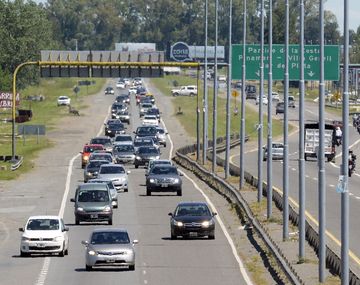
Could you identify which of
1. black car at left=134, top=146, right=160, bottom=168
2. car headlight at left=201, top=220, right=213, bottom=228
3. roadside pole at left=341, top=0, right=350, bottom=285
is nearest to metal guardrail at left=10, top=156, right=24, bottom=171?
black car at left=134, top=146, right=160, bottom=168

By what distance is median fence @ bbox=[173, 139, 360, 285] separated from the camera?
38000 millimetres

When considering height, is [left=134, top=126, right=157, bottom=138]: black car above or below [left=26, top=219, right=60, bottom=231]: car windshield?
below

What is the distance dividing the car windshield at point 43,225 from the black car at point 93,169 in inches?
1223

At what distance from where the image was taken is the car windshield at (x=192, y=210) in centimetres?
5225

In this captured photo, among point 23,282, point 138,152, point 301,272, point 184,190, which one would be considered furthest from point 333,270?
point 138,152

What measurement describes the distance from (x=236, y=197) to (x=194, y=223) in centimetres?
1250

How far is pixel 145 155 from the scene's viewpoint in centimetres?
9556

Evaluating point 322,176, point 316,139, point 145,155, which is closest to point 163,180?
point 145,155

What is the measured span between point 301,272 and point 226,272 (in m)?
3.82

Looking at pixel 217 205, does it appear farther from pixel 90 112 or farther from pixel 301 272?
pixel 90 112

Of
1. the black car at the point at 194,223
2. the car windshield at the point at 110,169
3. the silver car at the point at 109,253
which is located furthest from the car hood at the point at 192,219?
the car windshield at the point at 110,169

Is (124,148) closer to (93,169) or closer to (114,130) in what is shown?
(93,169)

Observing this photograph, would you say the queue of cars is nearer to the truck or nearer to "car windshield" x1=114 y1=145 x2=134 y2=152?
"car windshield" x1=114 y1=145 x2=134 y2=152

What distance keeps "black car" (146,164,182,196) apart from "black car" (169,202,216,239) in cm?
1997
